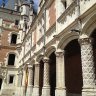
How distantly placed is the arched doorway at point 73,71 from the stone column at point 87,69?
3.28 m

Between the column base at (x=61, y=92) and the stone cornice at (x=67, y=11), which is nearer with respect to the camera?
the stone cornice at (x=67, y=11)

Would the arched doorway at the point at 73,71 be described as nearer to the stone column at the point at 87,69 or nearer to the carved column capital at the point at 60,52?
the carved column capital at the point at 60,52

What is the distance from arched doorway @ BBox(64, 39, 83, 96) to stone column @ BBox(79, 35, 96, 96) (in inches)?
129

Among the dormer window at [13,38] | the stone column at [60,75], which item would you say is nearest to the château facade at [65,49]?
the stone column at [60,75]

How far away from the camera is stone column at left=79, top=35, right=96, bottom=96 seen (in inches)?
262

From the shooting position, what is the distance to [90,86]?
A: 262 inches

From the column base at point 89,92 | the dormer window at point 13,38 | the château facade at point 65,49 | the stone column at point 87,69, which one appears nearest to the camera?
the column base at point 89,92

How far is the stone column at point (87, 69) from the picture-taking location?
21.8 feet

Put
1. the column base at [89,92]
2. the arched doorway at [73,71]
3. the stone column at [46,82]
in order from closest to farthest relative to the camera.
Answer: the column base at [89,92]
the arched doorway at [73,71]
the stone column at [46,82]

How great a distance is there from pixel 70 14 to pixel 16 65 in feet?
58.9

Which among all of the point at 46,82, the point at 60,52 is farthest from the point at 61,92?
the point at 46,82

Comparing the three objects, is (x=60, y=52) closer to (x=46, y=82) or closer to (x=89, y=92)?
(x=46, y=82)

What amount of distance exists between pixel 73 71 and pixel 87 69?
482 cm

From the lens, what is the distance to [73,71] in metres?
11.6
